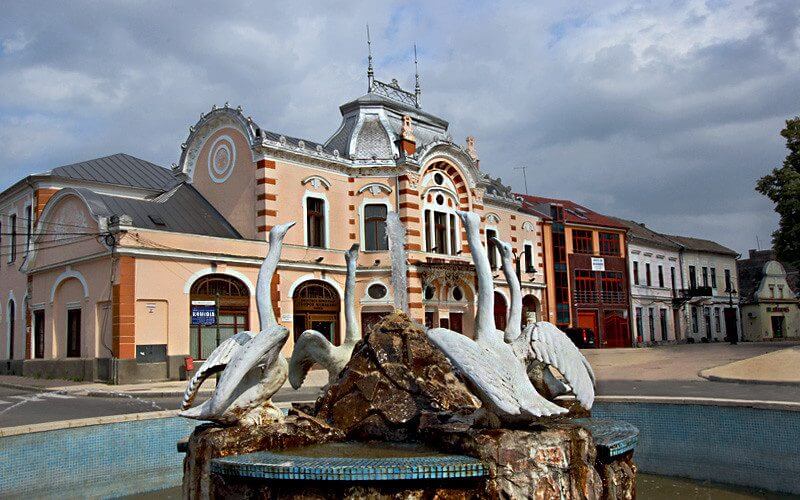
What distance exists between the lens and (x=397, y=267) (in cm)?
1198

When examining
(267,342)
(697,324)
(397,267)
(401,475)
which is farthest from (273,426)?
(697,324)

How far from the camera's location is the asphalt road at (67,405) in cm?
1373

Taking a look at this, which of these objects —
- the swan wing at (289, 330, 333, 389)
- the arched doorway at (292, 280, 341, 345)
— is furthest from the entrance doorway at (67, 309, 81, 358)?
the swan wing at (289, 330, 333, 389)

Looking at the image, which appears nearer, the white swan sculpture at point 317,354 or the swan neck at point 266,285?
the swan neck at point 266,285

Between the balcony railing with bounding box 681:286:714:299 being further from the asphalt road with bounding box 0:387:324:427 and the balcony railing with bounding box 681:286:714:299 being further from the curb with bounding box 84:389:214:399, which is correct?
the curb with bounding box 84:389:214:399

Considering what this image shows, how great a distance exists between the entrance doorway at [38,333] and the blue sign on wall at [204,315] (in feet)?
23.9

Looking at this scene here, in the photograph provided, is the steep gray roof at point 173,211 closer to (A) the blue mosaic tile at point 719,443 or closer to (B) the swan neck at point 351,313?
(B) the swan neck at point 351,313

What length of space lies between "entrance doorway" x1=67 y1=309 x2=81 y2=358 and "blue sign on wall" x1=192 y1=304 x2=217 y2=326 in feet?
14.6

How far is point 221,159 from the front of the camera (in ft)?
91.5

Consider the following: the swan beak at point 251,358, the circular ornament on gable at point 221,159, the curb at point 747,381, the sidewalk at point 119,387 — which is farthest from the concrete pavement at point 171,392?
the circular ornament on gable at point 221,159

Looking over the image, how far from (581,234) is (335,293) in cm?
2063

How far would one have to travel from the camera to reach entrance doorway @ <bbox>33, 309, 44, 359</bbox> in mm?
26047

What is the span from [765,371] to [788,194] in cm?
1468

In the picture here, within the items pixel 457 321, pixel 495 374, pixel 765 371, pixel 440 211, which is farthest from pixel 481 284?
pixel 457 321
